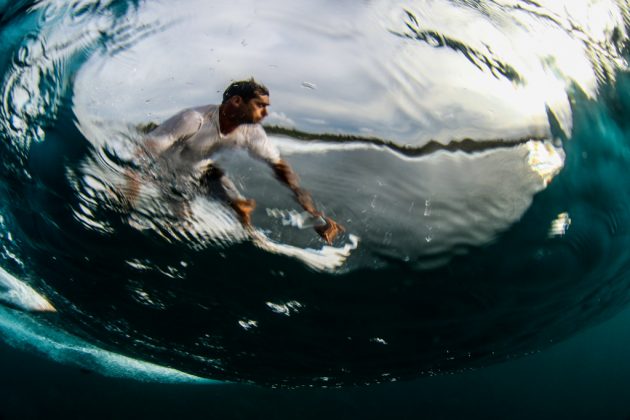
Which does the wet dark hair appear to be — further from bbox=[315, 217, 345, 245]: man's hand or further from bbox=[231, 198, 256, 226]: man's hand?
bbox=[315, 217, 345, 245]: man's hand

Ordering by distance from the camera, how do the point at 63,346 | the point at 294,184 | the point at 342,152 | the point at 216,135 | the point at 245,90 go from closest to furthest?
the point at 245,90 → the point at 216,135 → the point at 342,152 → the point at 294,184 → the point at 63,346

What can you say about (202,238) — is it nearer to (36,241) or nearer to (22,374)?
(36,241)

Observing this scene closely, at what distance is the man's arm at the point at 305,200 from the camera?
4039 millimetres

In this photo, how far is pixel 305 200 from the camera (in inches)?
171

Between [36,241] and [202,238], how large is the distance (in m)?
3.88

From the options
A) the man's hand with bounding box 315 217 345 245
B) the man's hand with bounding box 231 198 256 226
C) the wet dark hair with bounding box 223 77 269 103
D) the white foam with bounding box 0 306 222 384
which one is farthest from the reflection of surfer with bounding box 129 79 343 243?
the white foam with bounding box 0 306 222 384

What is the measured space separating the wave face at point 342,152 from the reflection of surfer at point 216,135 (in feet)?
0.56

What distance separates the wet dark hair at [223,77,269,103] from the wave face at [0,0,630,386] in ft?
0.56

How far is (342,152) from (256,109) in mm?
1203

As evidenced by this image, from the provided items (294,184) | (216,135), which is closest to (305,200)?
(294,184)

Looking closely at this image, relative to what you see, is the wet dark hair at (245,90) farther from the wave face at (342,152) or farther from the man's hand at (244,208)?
the man's hand at (244,208)

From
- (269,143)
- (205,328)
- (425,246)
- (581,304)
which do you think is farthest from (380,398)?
A: (269,143)

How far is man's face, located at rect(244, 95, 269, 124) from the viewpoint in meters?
3.02

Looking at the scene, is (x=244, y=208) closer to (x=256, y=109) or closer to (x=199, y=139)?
(x=199, y=139)
